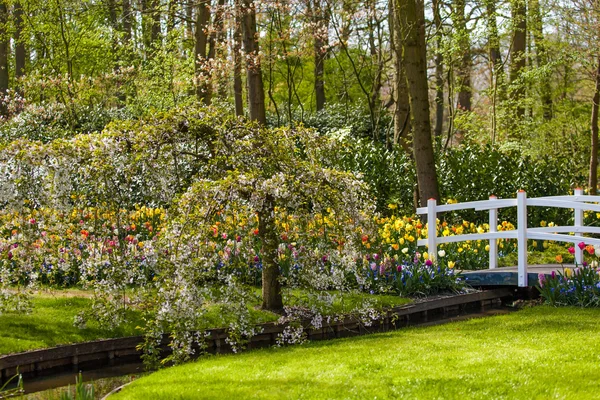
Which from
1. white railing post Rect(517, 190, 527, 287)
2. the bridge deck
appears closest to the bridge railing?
white railing post Rect(517, 190, 527, 287)

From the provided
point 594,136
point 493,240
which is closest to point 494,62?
point 594,136

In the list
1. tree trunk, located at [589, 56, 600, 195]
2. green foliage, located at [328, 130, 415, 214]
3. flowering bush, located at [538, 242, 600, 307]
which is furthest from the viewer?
tree trunk, located at [589, 56, 600, 195]

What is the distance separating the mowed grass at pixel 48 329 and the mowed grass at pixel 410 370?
65.3 inches

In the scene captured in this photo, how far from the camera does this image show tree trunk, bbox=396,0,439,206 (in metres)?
13.2

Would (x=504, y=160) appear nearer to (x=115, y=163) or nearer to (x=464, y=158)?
(x=464, y=158)

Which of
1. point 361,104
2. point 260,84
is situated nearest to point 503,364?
point 260,84

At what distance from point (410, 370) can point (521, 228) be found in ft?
15.7

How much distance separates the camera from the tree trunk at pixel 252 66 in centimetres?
1284

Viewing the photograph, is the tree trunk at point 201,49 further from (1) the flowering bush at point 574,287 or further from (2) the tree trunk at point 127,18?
(1) the flowering bush at point 574,287

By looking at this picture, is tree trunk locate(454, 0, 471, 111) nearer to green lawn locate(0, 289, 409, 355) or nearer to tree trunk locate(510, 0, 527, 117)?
tree trunk locate(510, 0, 527, 117)

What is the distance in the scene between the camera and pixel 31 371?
26.5 feet

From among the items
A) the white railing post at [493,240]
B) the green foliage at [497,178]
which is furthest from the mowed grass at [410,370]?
the green foliage at [497,178]

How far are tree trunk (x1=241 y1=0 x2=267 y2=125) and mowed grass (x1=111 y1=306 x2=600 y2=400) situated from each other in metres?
5.37

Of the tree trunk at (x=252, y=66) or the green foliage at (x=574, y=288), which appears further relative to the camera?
the tree trunk at (x=252, y=66)
